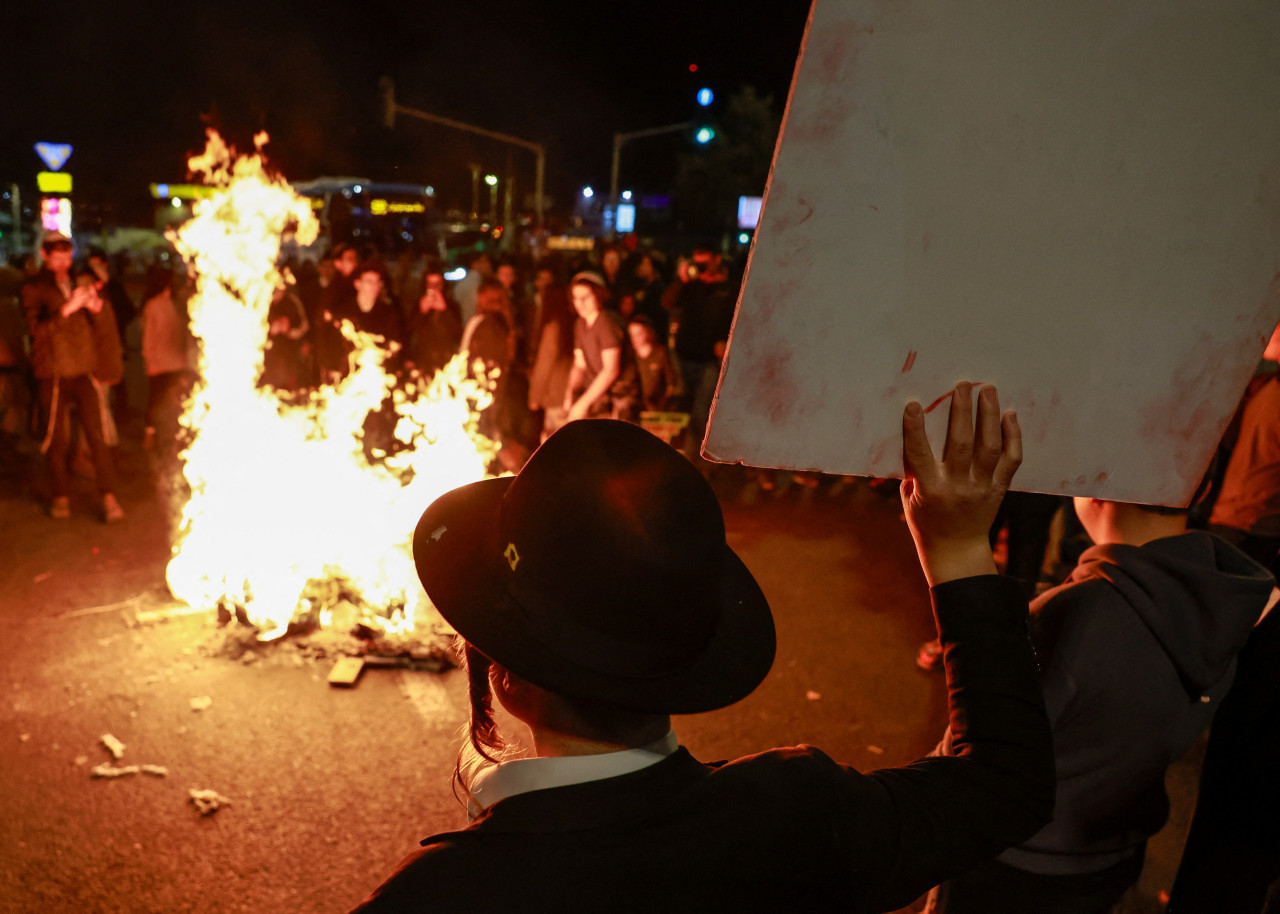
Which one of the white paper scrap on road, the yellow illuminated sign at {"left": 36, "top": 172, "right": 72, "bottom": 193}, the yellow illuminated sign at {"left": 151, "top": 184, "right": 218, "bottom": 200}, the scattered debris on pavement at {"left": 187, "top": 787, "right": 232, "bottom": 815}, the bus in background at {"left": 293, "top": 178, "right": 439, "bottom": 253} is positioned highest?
the yellow illuminated sign at {"left": 151, "top": 184, "right": 218, "bottom": 200}

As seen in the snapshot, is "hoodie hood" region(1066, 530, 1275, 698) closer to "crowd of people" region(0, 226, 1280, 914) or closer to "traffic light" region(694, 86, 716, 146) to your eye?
"crowd of people" region(0, 226, 1280, 914)

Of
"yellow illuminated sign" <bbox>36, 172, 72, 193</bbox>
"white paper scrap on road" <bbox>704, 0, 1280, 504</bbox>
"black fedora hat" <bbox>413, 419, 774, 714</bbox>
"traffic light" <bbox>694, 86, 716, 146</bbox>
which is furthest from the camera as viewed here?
"traffic light" <bbox>694, 86, 716, 146</bbox>

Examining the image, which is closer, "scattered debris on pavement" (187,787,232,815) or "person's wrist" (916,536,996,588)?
"person's wrist" (916,536,996,588)

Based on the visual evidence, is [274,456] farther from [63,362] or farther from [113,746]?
[113,746]

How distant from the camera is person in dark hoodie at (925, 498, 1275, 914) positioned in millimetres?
2051

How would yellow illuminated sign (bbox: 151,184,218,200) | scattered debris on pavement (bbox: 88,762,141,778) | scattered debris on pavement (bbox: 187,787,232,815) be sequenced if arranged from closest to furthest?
scattered debris on pavement (bbox: 187,787,232,815)
scattered debris on pavement (bbox: 88,762,141,778)
yellow illuminated sign (bbox: 151,184,218,200)

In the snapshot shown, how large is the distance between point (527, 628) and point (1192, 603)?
1790 mm

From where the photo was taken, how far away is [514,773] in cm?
117

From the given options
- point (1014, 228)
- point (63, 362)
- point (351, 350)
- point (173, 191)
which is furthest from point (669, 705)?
point (173, 191)

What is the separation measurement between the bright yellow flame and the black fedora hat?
15.2ft

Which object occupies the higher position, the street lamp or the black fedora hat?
the street lamp

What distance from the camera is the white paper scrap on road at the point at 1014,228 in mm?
972

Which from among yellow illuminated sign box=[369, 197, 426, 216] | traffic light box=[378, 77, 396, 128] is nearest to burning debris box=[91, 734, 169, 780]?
traffic light box=[378, 77, 396, 128]

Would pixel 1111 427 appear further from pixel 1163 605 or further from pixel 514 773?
pixel 1163 605
